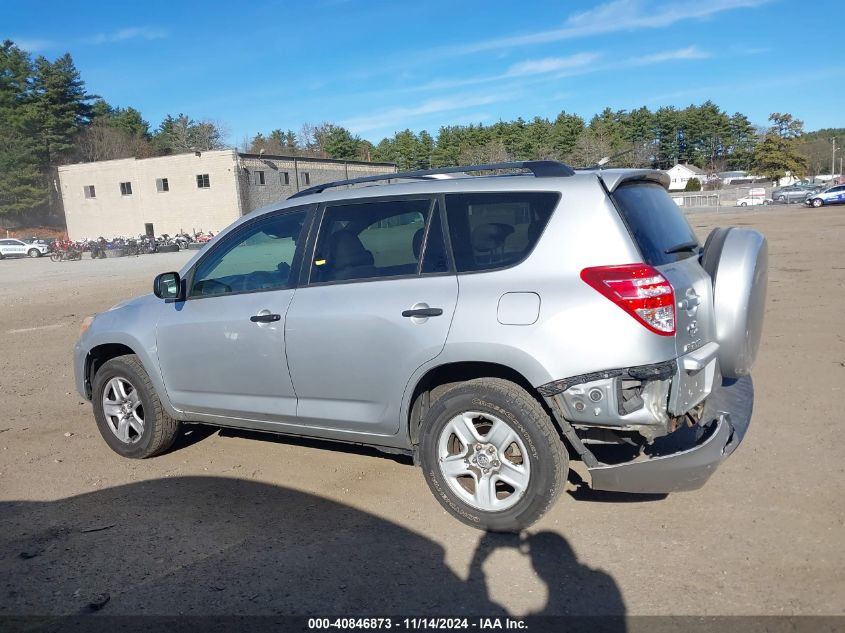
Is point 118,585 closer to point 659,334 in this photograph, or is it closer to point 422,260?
point 422,260

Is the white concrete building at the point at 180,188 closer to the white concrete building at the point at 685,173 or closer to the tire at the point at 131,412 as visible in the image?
the tire at the point at 131,412

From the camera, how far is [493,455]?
372cm

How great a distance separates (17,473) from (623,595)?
433 cm

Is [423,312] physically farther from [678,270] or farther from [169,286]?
[169,286]

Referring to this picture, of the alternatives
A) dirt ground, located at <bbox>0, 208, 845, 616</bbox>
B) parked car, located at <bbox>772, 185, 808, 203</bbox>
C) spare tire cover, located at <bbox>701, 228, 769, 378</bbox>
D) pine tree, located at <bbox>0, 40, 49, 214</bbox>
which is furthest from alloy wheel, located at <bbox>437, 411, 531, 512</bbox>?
pine tree, located at <bbox>0, 40, 49, 214</bbox>

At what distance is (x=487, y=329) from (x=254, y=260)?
6.45 ft

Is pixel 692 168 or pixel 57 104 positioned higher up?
pixel 57 104

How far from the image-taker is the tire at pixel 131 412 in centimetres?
509

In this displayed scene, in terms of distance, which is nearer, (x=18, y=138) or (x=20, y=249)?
(x=20, y=249)

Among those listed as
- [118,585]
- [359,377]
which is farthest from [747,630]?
[118,585]

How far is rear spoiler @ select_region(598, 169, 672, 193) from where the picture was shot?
366 centimetres

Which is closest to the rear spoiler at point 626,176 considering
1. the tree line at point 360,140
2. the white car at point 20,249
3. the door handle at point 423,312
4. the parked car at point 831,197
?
the door handle at point 423,312

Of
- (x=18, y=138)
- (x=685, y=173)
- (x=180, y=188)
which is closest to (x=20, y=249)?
(x=180, y=188)

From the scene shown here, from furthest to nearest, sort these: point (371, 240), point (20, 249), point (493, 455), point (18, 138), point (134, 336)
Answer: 1. point (18, 138)
2. point (20, 249)
3. point (134, 336)
4. point (371, 240)
5. point (493, 455)
